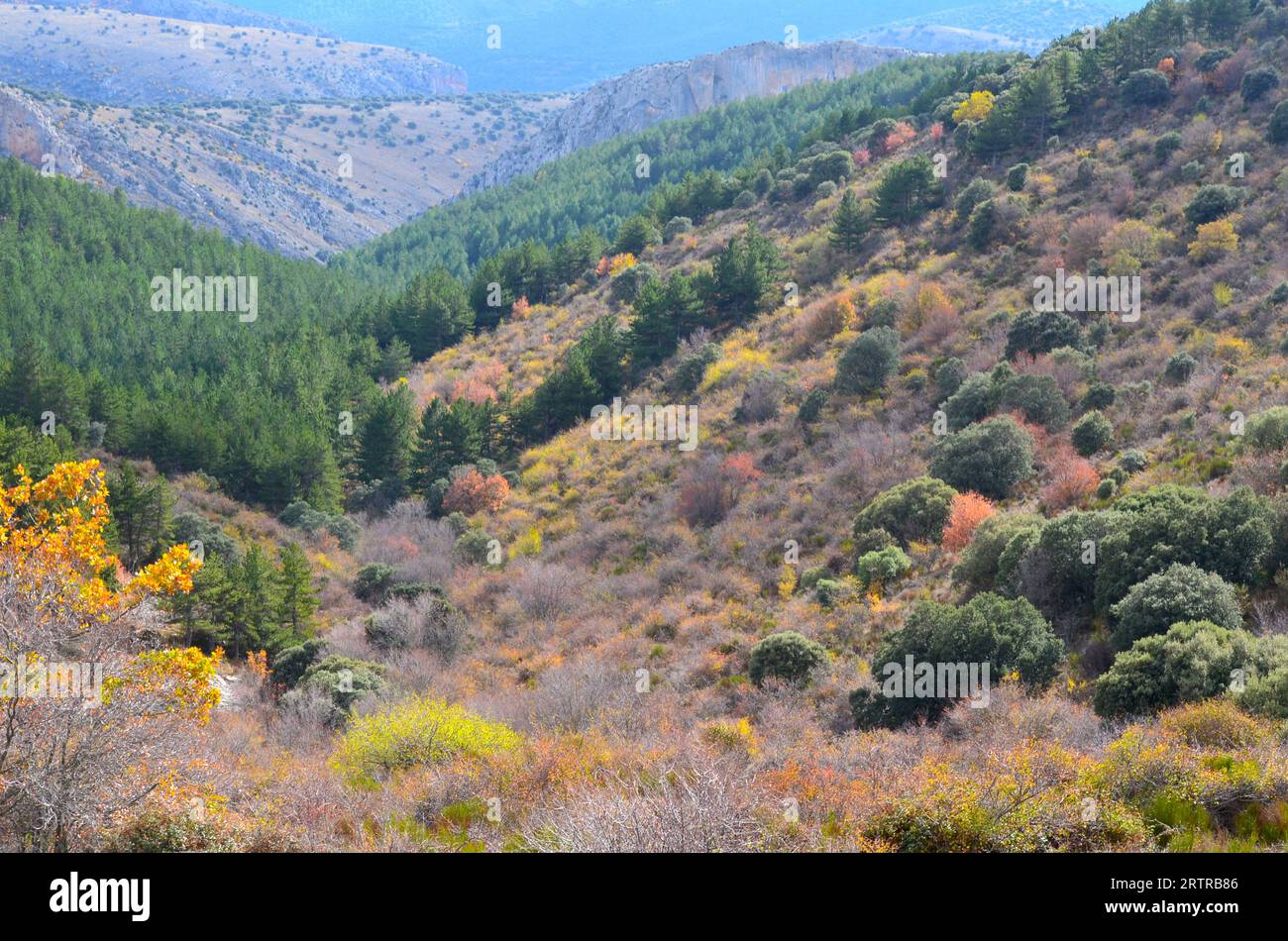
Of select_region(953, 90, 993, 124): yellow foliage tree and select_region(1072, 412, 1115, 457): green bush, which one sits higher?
select_region(953, 90, 993, 124): yellow foliage tree

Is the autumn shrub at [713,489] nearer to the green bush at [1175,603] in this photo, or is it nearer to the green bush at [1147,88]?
the green bush at [1175,603]

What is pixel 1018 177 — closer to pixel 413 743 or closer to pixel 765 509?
pixel 765 509

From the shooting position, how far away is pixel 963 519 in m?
24.8

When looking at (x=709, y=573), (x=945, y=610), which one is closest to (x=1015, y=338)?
(x=709, y=573)

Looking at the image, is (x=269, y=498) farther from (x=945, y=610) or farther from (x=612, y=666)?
(x=945, y=610)

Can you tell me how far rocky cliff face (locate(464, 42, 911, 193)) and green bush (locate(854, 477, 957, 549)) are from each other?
169409 mm

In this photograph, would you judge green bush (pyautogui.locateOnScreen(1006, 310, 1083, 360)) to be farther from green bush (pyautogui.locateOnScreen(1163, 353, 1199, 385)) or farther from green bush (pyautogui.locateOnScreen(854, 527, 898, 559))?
green bush (pyautogui.locateOnScreen(854, 527, 898, 559))

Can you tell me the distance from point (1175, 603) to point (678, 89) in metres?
187

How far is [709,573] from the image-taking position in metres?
28.8

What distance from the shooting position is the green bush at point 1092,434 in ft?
88.3

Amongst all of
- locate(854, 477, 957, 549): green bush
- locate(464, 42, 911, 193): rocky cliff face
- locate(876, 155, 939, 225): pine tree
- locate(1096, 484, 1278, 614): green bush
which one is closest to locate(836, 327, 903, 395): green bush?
locate(854, 477, 957, 549): green bush

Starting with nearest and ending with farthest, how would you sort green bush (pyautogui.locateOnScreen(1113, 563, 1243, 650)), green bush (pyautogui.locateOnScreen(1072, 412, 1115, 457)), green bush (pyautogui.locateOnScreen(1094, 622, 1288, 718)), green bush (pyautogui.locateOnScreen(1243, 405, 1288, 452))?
green bush (pyautogui.locateOnScreen(1094, 622, 1288, 718)) → green bush (pyautogui.locateOnScreen(1113, 563, 1243, 650)) → green bush (pyautogui.locateOnScreen(1243, 405, 1288, 452)) → green bush (pyautogui.locateOnScreen(1072, 412, 1115, 457))

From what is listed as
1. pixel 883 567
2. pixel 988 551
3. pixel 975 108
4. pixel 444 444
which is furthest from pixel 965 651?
pixel 975 108

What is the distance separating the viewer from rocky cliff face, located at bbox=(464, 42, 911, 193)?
7333 inches
